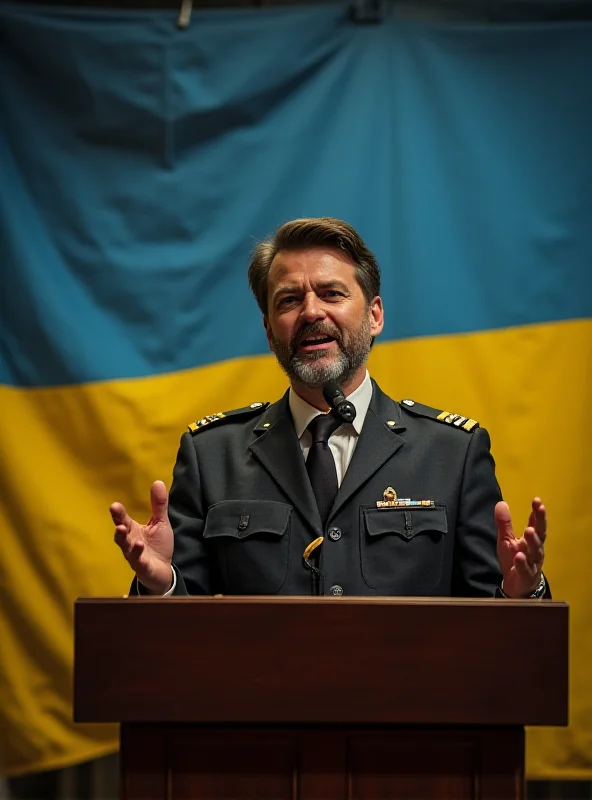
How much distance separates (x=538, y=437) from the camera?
2.64 metres

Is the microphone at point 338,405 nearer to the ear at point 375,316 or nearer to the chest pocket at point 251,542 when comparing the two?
the chest pocket at point 251,542

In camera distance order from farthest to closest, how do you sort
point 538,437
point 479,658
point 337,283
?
point 538,437
point 337,283
point 479,658

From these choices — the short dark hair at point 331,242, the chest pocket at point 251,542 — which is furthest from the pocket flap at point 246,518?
the short dark hair at point 331,242

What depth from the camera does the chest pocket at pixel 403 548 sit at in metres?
1.90

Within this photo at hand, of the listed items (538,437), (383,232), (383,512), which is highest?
(383,232)

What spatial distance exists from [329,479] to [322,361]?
235 mm

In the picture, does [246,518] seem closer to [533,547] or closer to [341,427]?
[341,427]

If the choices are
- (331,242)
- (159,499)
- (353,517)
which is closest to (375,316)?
(331,242)

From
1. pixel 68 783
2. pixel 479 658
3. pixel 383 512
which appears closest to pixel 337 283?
pixel 383 512

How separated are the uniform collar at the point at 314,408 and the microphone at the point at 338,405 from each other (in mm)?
263

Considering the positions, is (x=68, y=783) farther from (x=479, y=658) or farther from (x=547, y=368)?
(x=479, y=658)

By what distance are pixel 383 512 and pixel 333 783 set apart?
29.5 inches

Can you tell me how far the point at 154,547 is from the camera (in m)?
1.67

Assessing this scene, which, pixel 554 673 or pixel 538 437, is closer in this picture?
pixel 554 673
